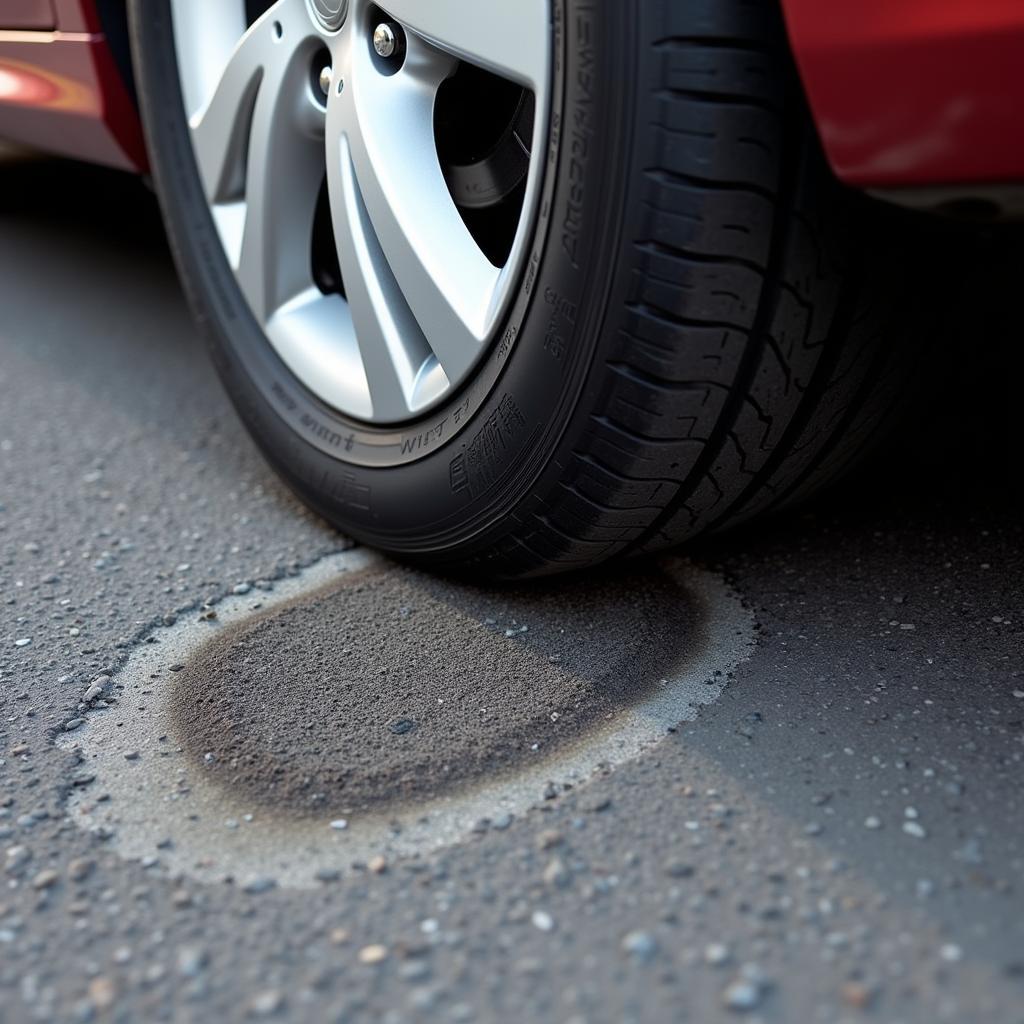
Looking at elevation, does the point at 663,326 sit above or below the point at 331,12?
below

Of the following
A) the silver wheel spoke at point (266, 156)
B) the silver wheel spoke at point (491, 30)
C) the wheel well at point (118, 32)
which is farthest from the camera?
the wheel well at point (118, 32)

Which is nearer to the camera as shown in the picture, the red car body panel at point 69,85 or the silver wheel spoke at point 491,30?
the silver wheel spoke at point 491,30

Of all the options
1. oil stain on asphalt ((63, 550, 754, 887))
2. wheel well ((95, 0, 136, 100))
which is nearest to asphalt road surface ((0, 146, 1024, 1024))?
oil stain on asphalt ((63, 550, 754, 887))

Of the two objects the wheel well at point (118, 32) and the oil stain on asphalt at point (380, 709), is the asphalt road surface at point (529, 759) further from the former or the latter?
the wheel well at point (118, 32)

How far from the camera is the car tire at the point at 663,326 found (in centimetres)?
104

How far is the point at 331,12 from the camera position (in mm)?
1456

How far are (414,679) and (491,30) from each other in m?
0.72

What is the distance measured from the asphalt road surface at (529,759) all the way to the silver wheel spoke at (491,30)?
495 millimetres

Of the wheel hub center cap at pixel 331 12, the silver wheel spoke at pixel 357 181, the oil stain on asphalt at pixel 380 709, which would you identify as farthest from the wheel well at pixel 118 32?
the oil stain on asphalt at pixel 380 709

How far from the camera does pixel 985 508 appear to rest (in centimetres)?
157

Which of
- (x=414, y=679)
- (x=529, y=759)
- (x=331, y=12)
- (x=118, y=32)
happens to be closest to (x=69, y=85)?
(x=118, y=32)

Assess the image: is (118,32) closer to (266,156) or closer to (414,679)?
(266,156)

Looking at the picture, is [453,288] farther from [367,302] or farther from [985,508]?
[985,508]

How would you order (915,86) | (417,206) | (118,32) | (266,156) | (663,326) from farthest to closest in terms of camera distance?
(118,32) → (266,156) → (417,206) → (663,326) → (915,86)
